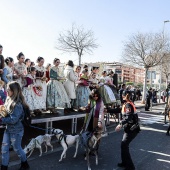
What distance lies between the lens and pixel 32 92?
26.0 feet

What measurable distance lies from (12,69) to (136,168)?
466 centimetres

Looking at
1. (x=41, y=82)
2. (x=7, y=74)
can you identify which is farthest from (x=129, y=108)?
(x=7, y=74)

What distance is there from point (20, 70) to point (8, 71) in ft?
1.44

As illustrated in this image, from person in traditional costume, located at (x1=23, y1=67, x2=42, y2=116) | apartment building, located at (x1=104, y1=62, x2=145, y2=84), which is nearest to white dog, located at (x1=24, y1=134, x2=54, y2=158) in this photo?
person in traditional costume, located at (x1=23, y1=67, x2=42, y2=116)

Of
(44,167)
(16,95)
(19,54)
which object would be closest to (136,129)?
(44,167)

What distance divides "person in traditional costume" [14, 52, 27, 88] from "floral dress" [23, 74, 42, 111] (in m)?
0.16

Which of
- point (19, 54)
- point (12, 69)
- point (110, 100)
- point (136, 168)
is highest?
point (19, 54)

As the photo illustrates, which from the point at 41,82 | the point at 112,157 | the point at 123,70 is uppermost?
the point at 123,70

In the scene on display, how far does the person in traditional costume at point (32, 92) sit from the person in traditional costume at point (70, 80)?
1353 millimetres

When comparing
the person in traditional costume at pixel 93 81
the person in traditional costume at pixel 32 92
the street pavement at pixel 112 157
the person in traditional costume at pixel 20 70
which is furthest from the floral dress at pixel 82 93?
the person in traditional costume at pixel 20 70

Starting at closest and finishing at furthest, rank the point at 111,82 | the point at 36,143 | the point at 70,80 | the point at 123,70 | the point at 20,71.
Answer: the point at 36,143, the point at 20,71, the point at 70,80, the point at 111,82, the point at 123,70

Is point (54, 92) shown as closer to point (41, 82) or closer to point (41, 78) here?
point (41, 82)

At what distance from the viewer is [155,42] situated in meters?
25.9

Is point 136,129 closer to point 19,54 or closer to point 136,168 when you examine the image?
point 136,168
